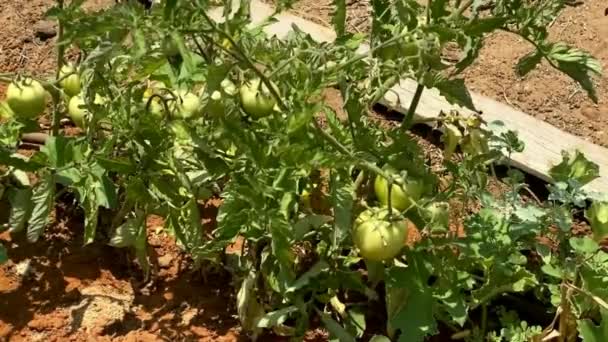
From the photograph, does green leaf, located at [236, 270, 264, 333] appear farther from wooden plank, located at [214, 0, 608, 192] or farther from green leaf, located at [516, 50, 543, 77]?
wooden plank, located at [214, 0, 608, 192]

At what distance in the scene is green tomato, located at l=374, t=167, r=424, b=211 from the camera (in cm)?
228

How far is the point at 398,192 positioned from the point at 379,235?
14 cm

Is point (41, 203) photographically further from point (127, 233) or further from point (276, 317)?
point (276, 317)

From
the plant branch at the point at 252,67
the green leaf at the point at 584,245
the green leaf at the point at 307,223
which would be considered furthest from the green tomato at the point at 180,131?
the green leaf at the point at 584,245

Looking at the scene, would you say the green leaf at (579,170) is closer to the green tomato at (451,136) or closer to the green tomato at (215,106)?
the green tomato at (451,136)

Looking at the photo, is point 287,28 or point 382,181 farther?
point 287,28

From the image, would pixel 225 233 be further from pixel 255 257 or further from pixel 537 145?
pixel 537 145

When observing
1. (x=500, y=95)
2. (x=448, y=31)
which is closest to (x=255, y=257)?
(x=448, y=31)

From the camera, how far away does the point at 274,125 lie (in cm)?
222

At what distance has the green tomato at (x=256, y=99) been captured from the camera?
225cm

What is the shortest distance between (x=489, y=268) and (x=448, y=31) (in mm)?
679

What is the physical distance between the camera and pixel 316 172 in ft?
8.45

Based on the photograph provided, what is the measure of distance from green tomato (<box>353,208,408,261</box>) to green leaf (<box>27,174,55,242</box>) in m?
0.76

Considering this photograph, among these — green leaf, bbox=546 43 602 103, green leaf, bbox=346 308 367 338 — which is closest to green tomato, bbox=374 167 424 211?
green leaf, bbox=346 308 367 338
